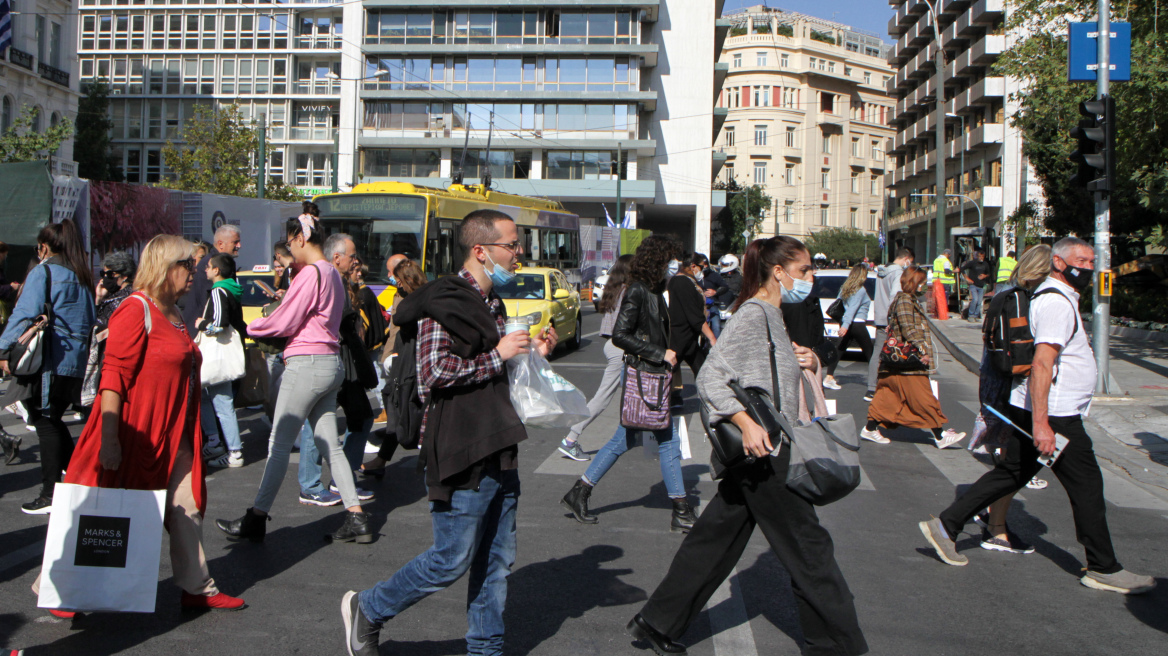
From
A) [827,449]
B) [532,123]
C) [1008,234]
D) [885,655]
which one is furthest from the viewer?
[532,123]

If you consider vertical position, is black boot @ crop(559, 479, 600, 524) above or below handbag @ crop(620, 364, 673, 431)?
below

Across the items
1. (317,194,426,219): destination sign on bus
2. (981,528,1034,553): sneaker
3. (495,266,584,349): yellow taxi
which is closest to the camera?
(981,528,1034,553): sneaker

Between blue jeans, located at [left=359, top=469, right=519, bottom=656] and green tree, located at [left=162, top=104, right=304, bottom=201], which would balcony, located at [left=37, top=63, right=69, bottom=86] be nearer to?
green tree, located at [left=162, top=104, right=304, bottom=201]

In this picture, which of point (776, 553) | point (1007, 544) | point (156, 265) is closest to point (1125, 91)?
point (1007, 544)

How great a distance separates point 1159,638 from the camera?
165 inches

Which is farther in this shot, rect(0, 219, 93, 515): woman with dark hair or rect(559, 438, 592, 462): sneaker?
rect(559, 438, 592, 462): sneaker

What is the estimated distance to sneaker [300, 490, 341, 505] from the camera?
6156 millimetres

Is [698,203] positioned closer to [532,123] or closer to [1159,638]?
[532,123]

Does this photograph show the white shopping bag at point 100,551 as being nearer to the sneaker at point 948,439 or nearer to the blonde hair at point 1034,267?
the blonde hair at point 1034,267

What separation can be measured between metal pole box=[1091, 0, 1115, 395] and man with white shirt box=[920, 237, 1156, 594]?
6543 mm

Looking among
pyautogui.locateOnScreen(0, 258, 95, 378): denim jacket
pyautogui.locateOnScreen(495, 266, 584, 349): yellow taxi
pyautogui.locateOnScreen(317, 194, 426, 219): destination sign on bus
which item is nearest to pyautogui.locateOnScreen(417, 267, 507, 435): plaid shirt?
pyautogui.locateOnScreen(0, 258, 95, 378): denim jacket

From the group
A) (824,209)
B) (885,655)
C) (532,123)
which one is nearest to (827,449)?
(885,655)

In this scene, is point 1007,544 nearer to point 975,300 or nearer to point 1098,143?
point 1098,143

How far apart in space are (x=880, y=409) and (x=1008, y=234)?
4011 cm
